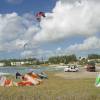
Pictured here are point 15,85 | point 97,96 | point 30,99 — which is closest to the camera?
point 30,99

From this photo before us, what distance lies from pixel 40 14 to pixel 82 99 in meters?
24.7

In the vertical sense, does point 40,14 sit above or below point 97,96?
above

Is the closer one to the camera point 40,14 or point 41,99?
point 41,99

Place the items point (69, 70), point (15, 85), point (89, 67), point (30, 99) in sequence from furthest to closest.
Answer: point (69, 70), point (89, 67), point (15, 85), point (30, 99)

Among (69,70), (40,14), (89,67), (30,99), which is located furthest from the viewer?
(69,70)

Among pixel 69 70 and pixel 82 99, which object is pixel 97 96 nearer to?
pixel 82 99

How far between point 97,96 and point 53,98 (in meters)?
3.22

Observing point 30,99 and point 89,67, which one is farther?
point 89,67

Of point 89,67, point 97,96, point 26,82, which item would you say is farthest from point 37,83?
point 89,67

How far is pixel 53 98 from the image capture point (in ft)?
65.6

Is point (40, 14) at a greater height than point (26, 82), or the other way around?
point (40, 14)

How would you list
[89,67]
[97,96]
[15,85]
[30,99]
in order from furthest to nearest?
[89,67] → [15,85] → [97,96] → [30,99]

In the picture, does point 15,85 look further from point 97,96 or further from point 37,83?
point 97,96

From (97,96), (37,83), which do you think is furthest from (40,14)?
(97,96)
